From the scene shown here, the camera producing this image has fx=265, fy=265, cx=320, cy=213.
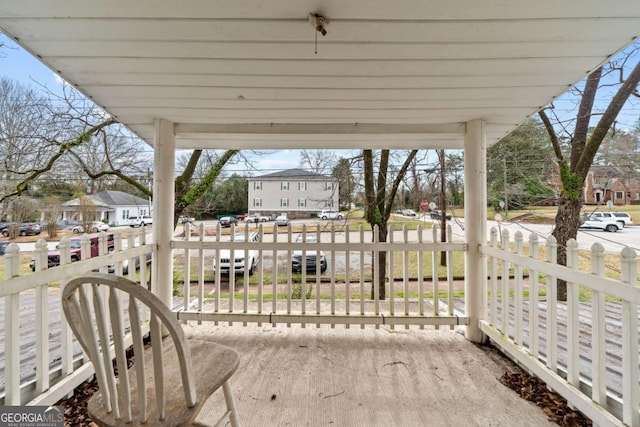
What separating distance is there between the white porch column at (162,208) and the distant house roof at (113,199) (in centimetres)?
197

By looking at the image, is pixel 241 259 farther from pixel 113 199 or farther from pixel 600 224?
pixel 600 224

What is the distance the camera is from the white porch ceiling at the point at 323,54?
113 centimetres

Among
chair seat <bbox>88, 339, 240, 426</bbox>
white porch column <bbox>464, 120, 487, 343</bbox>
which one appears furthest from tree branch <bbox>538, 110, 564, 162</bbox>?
chair seat <bbox>88, 339, 240, 426</bbox>

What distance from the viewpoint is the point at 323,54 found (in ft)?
4.66

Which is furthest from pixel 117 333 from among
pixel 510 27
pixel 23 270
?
pixel 510 27

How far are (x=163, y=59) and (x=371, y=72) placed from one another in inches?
46.3

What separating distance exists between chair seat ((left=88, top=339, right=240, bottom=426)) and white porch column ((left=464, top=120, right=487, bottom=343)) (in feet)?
6.66

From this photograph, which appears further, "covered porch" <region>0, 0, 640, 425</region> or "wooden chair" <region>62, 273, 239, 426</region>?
"covered porch" <region>0, 0, 640, 425</region>

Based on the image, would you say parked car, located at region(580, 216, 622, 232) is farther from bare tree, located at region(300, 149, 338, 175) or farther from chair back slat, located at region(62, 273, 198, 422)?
chair back slat, located at region(62, 273, 198, 422)

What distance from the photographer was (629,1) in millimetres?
1082

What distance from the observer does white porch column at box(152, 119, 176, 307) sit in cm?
228

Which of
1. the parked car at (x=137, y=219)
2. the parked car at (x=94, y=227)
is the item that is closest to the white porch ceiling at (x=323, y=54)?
the parked car at (x=137, y=219)

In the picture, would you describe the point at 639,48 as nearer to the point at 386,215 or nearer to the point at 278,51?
the point at 386,215

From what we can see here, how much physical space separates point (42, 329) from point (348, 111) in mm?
2326
